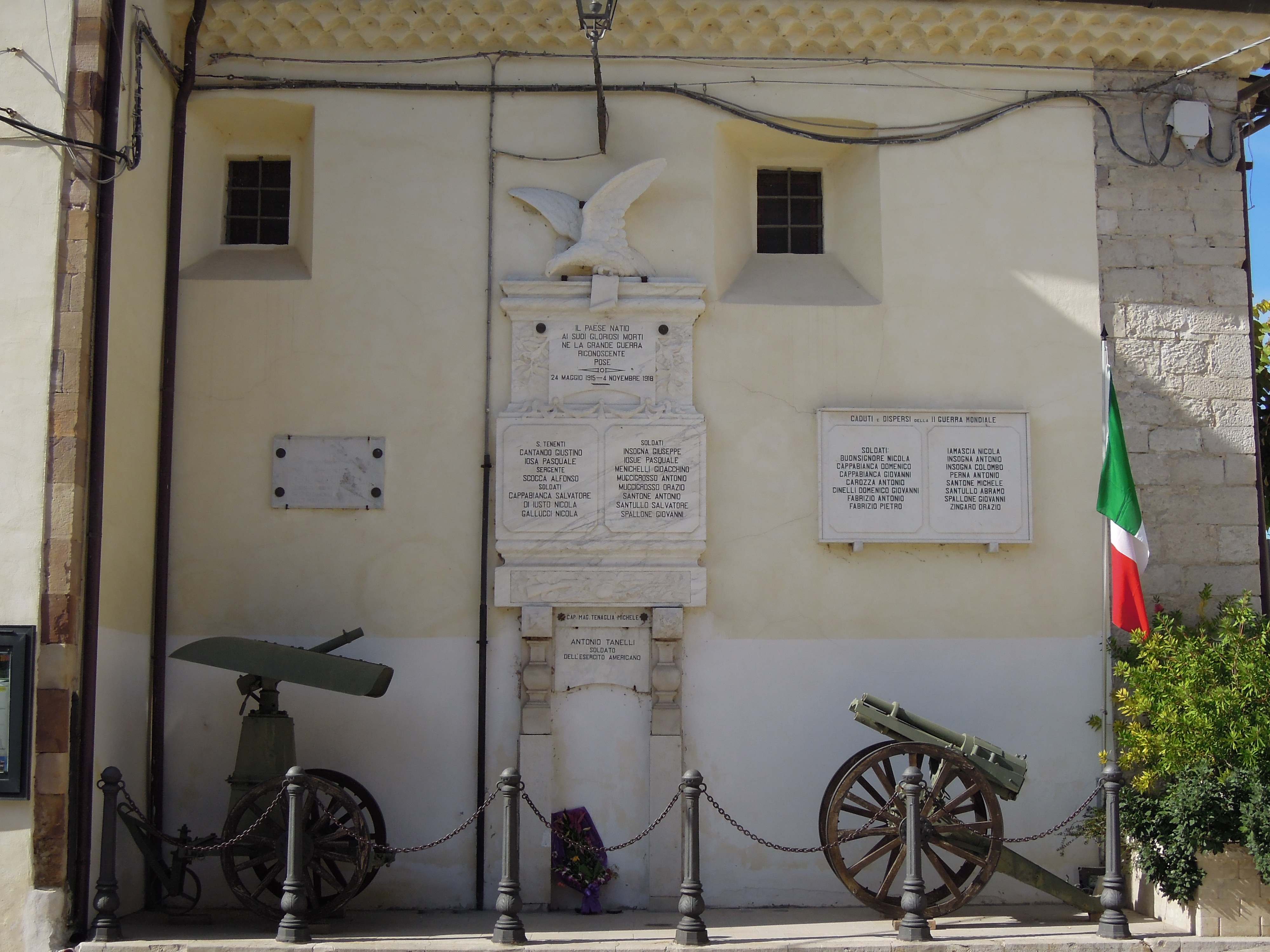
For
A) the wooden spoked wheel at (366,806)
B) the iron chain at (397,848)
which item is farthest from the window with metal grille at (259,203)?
the iron chain at (397,848)

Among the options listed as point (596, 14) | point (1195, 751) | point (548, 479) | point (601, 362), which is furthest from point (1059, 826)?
point (596, 14)

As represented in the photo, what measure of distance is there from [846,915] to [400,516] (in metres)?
3.96

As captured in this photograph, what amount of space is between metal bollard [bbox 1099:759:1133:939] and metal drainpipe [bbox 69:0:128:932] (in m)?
5.84

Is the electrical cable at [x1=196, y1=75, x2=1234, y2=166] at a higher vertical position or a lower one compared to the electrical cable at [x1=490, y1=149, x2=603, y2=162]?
higher

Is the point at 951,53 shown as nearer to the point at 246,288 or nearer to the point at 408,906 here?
the point at 246,288

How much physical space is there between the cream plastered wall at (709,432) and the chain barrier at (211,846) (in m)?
0.87

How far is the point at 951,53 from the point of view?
29.8 ft

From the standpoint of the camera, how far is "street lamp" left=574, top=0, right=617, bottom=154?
→ 7523mm

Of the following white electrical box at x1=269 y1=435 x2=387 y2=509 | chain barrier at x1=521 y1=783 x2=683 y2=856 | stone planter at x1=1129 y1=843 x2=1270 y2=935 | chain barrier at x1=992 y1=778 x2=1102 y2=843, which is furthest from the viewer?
white electrical box at x1=269 y1=435 x2=387 y2=509

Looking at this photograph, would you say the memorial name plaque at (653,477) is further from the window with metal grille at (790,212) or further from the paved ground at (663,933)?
the paved ground at (663,933)

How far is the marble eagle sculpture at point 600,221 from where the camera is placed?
8633 millimetres

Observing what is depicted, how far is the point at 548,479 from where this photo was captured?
8.47 m

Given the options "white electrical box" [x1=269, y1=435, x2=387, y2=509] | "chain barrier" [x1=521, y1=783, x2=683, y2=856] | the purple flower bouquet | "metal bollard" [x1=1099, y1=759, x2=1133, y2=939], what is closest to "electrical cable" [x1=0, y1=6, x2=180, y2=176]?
"white electrical box" [x1=269, y1=435, x2=387, y2=509]

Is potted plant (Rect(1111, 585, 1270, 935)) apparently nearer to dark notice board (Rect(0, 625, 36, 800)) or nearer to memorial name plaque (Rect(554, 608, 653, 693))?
memorial name plaque (Rect(554, 608, 653, 693))
